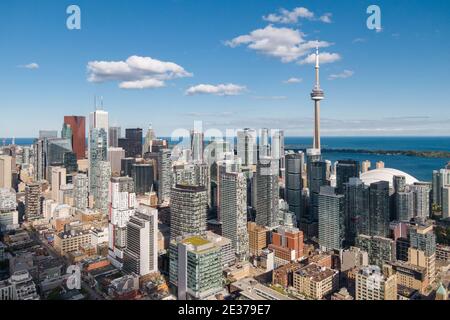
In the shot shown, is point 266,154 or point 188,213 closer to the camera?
point 188,213

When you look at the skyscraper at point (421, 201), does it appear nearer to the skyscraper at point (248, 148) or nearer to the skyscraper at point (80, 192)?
the skyscraper at point (248, 148)

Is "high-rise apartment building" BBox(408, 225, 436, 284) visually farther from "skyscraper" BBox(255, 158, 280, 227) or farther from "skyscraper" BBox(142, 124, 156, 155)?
"skyscraper" BBox(142, 124, 156, 155)

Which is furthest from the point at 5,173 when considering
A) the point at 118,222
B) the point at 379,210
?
the point at 379,210

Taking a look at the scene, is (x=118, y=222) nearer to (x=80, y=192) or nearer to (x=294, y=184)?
(x=80, y=192)

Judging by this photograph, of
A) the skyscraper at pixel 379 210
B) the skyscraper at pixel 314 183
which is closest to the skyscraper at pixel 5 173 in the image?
the skyscraper at pixel 314 183

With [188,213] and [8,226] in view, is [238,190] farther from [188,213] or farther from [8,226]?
[8,226]

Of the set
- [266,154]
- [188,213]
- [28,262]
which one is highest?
[266,154]
